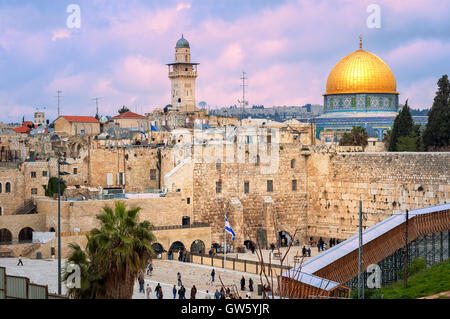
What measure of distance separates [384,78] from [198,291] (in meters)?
34.1

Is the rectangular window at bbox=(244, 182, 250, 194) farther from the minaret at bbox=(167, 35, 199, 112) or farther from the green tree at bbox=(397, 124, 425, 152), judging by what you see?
the minaret at bbox=(167, 35, 199, 112)

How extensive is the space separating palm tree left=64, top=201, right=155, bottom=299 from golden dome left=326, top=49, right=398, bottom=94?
3942 cm

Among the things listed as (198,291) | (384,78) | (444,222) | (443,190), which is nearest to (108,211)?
(198,291)

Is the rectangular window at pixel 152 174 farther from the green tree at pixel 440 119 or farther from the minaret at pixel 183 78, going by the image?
the minaret at pixel 183 78

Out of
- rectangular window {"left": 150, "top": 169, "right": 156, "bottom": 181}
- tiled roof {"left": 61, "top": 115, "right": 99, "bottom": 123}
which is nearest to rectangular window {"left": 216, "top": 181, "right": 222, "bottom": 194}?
rectangular window {"left": 150, "top": 169, "right": 156, "bottom": 181}

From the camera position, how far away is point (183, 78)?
65.5m

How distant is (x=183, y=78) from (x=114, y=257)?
46.6 meters

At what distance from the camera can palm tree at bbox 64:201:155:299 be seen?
19672 mm

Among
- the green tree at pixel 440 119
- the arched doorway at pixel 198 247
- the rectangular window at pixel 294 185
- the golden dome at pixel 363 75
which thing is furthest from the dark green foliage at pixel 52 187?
the golden dome at pixel 363 75

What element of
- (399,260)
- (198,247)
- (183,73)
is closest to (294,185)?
(198,247)

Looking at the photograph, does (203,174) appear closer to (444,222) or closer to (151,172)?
(151,172)

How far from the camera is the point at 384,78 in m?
57.2

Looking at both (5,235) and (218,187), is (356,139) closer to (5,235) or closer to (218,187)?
(218,187)
